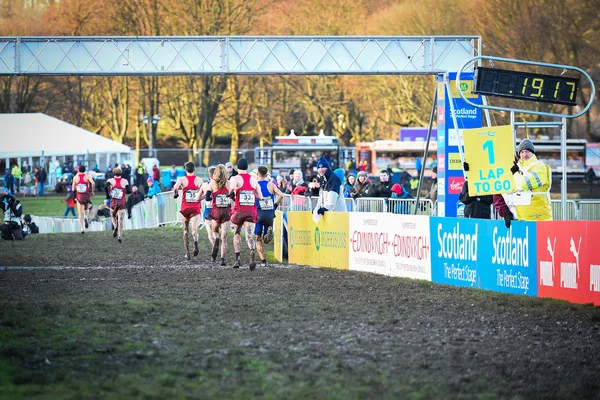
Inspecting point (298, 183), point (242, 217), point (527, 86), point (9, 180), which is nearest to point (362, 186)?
point (298, 183)

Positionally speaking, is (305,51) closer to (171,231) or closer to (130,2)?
(171,231)

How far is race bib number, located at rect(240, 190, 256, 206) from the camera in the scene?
60.9ft

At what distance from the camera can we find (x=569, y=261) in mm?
13125

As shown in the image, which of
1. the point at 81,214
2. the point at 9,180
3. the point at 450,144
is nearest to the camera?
the point at 450,144

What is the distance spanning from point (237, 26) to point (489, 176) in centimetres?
4830

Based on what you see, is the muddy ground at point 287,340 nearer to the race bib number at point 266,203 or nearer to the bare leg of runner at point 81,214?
the race bib number at point 266,203

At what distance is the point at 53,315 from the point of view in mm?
11750

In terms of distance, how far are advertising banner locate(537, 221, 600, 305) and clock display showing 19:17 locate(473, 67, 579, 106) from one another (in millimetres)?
3630

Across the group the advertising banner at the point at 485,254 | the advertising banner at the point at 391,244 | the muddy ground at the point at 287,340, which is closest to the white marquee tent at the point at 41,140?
the advertising banner at the point at 391,244

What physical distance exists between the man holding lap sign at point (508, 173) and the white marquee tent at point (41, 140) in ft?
146

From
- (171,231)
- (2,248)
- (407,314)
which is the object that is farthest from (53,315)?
(171,231)

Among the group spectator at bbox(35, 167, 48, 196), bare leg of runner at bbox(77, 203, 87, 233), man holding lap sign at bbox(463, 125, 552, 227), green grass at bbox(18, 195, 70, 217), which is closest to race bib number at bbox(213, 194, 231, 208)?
man holding lap sign at bbox(463, 125, 552, 227)

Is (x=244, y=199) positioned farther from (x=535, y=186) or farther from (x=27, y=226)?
(x=27, y=226)

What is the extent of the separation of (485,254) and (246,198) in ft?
16.9
